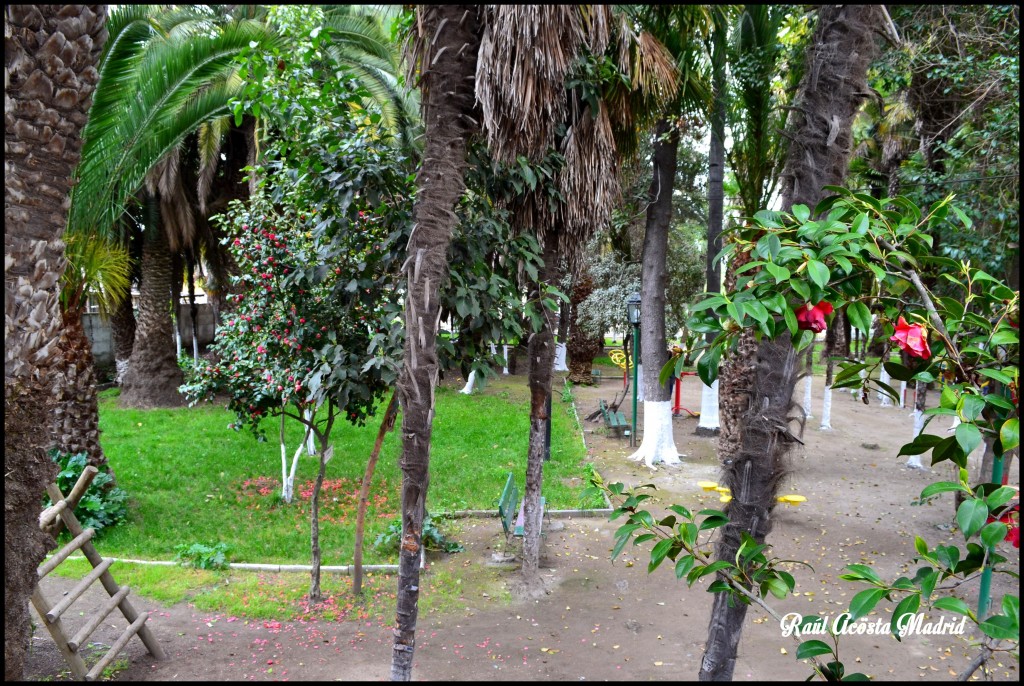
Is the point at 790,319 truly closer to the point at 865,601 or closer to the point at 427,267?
the point at 865,601

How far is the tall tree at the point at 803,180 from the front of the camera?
8.59ft

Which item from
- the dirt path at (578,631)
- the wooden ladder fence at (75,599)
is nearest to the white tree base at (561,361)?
the dirt path at (578,631)

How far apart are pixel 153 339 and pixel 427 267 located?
1339 cm

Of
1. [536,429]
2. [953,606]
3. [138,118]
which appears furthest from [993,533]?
[138,118]

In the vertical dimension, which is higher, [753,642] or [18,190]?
[18,190]

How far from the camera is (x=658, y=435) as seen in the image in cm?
1205

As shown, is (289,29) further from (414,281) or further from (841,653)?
(841,653)

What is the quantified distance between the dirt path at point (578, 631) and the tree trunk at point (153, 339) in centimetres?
887

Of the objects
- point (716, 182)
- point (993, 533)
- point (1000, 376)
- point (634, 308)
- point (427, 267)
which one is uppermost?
point (716, 182)

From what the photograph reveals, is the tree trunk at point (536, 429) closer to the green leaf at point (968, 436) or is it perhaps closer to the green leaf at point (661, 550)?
the green leaf at point (661, 550)

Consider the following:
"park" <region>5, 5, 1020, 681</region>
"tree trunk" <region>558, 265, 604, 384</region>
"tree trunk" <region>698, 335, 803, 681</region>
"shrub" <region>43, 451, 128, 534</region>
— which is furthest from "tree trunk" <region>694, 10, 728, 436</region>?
"shrub" <region>43, 451, 128, 534</region>

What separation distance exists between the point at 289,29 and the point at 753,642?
23.9 ft

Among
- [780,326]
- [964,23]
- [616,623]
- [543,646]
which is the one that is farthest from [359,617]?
[964,23]

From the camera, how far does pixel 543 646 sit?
5883 millimetres
